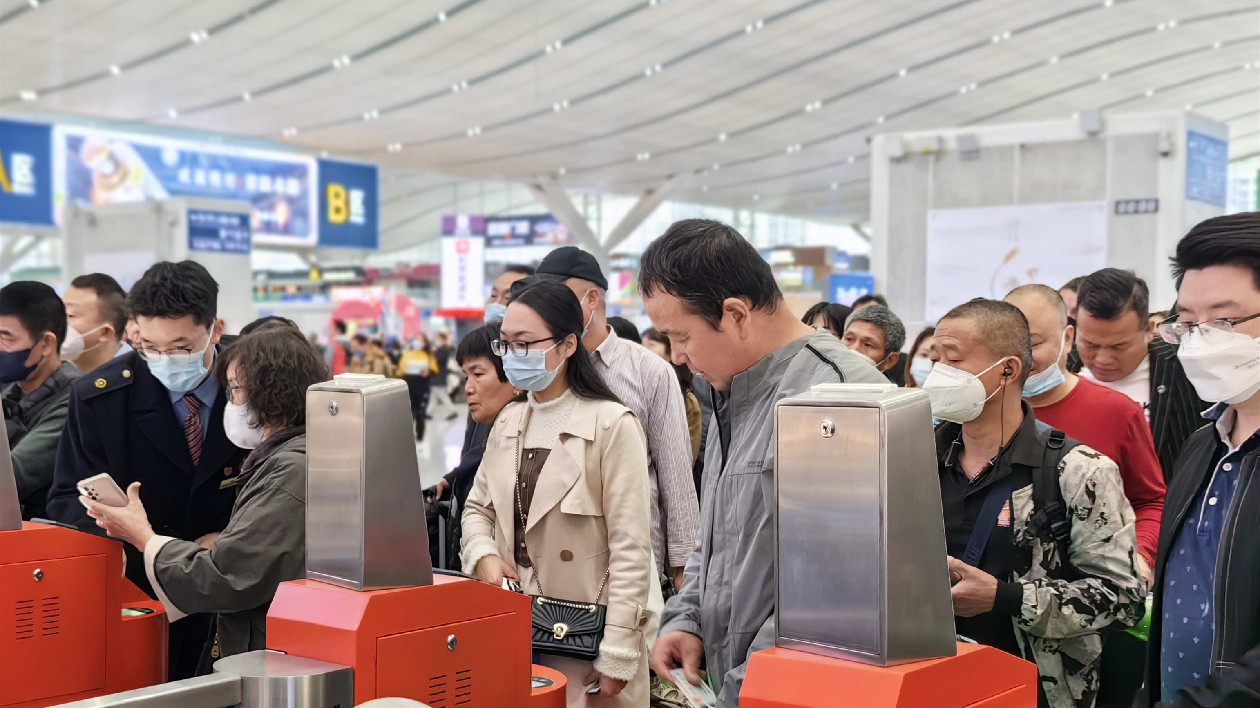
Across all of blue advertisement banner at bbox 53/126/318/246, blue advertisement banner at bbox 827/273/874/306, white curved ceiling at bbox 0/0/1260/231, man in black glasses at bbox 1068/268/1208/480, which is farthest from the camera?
blue advertisement banner at bbox 53/126/318/246

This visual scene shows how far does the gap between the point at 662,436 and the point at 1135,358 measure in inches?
75.0

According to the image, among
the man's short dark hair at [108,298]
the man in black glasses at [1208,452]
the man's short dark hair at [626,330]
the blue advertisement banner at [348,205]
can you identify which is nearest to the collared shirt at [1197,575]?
the man in black glasses at [1208,452]

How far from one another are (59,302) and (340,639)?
110 inches

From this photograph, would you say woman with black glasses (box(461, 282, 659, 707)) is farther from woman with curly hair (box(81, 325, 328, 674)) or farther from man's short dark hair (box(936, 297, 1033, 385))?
man's short dark hair (box(936, 297, 1033, 385))

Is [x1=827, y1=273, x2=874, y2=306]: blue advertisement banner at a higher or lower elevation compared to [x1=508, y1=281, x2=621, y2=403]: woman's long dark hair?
higher

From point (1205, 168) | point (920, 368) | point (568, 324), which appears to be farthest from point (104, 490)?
point (1205, 168)

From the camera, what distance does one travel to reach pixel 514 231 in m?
41.4

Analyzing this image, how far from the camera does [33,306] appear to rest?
4098 mm

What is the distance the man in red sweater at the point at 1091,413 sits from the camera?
3.21 m

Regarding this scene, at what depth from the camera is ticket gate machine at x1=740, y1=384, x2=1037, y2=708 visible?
1468 mm

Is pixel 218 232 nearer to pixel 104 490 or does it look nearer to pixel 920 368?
pixel 920 368

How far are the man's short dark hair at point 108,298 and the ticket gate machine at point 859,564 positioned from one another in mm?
4033

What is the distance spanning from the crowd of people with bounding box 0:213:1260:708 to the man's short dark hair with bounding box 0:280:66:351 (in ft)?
0.04

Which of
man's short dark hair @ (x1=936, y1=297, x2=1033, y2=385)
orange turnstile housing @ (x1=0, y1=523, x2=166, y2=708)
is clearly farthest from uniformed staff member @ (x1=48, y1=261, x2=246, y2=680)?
man's short dark hair @ (x1=936, y1=297, x2=1033, y2=385)
